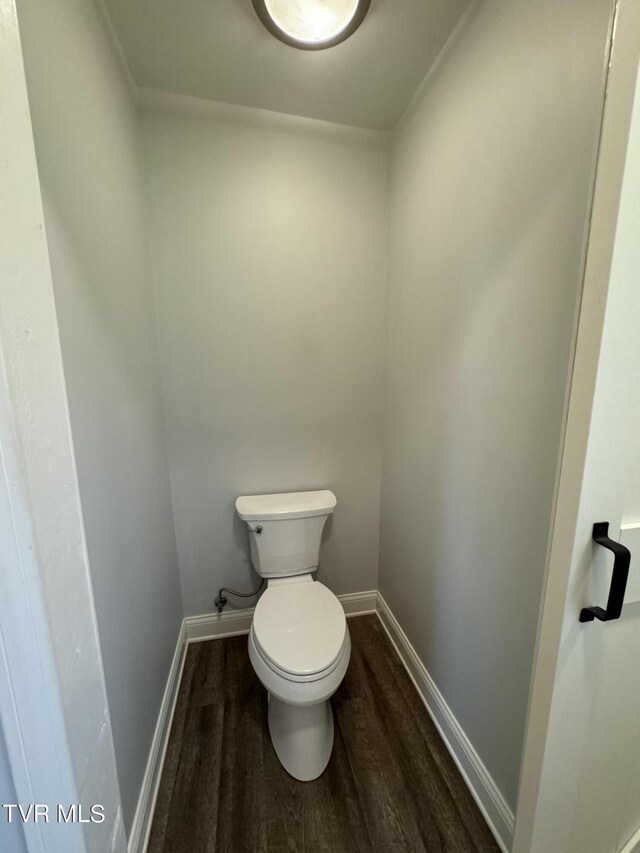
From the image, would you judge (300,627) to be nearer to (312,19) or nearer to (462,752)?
(462,752)

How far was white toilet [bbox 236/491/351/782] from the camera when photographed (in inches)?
42.1

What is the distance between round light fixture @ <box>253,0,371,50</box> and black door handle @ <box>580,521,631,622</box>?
1.47 meters

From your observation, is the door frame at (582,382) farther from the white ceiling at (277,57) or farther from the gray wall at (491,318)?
the white ceiling at (277,57)

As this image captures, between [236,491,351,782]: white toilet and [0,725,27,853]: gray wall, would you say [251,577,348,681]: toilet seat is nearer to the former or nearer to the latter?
[236,491,351,782]: white toilet

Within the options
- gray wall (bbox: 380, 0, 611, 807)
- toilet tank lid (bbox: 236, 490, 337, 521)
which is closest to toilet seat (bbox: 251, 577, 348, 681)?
toilet tank lid (bbox: 236, 490, 337, 521)

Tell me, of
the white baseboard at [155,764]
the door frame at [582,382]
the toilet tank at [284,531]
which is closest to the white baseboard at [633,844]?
the door frame at [582,382]

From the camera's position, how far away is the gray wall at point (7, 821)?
384 millimetres

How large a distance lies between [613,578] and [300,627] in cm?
98

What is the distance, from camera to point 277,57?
1139mm

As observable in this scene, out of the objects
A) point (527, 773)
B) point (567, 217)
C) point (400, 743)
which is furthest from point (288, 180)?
point (400, 743)

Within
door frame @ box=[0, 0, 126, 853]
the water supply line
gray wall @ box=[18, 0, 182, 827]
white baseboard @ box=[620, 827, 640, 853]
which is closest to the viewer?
door frame @ box=[0, 0, 126, 853]

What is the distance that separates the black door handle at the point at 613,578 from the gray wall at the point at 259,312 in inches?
46.4

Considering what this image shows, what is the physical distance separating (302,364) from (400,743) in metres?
1.55

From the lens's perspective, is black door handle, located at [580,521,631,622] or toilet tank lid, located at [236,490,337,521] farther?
toilet tank lid, located at [236,490,337,521]
